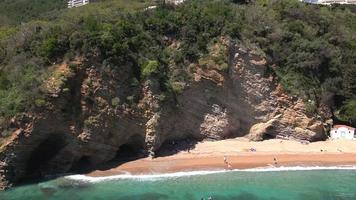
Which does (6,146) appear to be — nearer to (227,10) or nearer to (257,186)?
(257,186)

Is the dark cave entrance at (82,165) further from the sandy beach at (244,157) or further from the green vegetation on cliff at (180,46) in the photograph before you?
the green vegetation on cliff at (180,46)

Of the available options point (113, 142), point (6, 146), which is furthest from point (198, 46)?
point (6, 146)

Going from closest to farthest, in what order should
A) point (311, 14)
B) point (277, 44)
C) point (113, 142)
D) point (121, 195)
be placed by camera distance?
point (121, 195) → point (113, 142) → point (277, 44) → point (311, 14)

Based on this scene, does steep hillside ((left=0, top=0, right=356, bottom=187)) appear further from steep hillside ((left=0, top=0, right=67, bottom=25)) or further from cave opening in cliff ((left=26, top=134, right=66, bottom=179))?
steep hillside ((left=0, top=0, right=67, bottom=25))

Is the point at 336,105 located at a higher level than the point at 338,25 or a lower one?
lower

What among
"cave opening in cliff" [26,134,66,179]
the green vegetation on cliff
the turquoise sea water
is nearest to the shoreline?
the turquoise sea water
